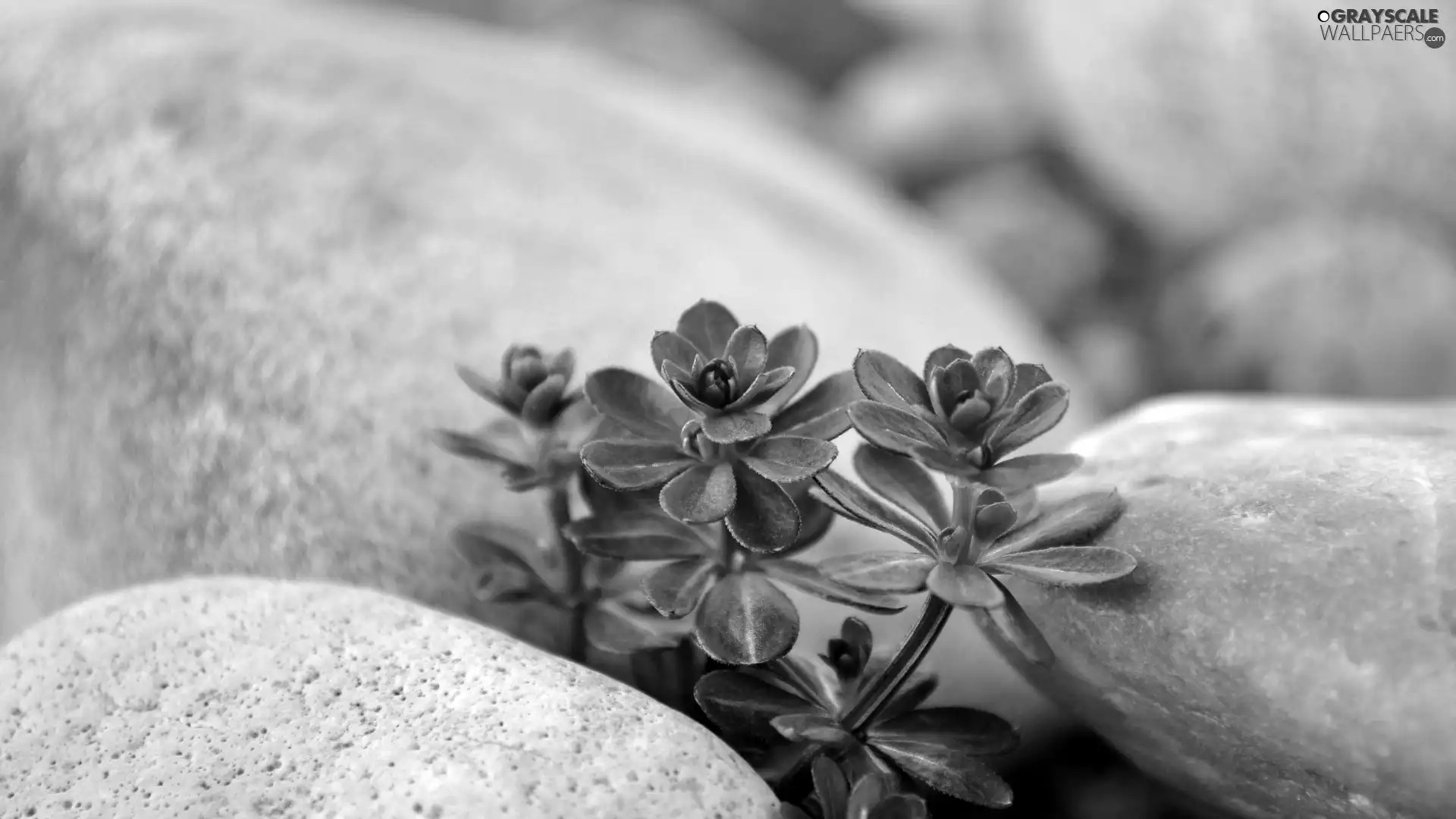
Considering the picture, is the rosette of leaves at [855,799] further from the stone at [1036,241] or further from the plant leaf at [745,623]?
→ the stone at [1036,241]

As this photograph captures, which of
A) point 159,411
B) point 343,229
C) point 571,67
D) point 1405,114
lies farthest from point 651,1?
point 159,411

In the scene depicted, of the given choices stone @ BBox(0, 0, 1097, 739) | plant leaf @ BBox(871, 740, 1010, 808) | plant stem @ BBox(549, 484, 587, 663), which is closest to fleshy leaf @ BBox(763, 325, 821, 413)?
plant stem @ BBox(549, 484, 587, 663)

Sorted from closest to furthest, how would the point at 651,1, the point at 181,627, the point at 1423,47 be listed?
the point at 181,627, the point at 1423,47, the point at 651,1

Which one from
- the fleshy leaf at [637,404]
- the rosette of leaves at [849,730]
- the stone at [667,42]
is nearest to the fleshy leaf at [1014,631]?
the rosette of leaves at [849,730]

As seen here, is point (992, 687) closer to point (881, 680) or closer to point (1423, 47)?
point (881, 680)

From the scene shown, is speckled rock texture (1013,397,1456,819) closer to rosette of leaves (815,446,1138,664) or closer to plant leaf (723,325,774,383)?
rosette of leaves (815,446,1138,664)

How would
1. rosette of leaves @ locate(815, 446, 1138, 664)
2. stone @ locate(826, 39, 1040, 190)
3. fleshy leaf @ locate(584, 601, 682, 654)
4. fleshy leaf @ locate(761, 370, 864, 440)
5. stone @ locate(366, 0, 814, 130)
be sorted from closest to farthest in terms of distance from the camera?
1. rosette of leaves @ locate(815, 446, 1138, 664)
2. fleshy leaf @ locate(761, 370, 864, 440)
3. fleshy leaf @ locate(584, 601, 682, 654)
4. stone @ locate(826, 39, 1040, 190)
5. stone @ locate(366, 0, 814, 130)
